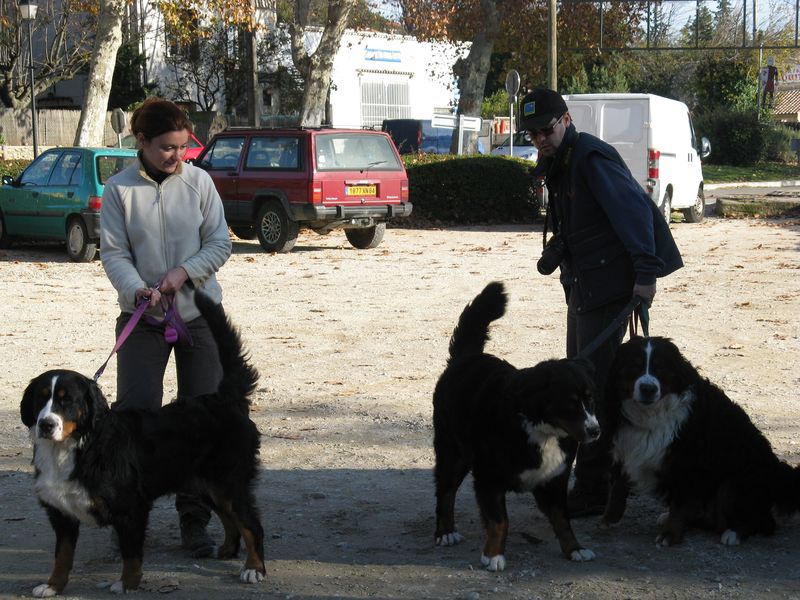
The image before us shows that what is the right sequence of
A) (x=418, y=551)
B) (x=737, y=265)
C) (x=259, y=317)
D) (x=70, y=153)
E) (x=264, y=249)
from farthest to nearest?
(x=264, y=249) < (x=70, y=153) < (x=737, y=265) < (x=259, y=317) < (x=418, y=551)

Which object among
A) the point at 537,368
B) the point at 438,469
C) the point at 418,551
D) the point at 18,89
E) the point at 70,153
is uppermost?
the point at 18,89

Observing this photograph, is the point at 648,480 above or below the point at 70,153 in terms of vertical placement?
below

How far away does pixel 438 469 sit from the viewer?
5.25m

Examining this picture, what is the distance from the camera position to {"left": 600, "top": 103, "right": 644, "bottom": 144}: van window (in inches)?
814

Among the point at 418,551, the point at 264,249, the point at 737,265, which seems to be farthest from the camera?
the point at 264,249

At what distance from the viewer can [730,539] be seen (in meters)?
5.08

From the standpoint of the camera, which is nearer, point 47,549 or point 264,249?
point 47,549

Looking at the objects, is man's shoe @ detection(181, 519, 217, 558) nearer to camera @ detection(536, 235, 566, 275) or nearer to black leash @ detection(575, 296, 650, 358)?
black leash @ detection(575, 296, 650, 358)

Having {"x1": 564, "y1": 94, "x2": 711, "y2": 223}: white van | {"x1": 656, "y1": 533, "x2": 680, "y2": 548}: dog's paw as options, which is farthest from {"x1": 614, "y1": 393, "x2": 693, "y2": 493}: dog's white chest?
{"x1": 564, "y1": 94, "x2": 711, "y2": 223}: white van

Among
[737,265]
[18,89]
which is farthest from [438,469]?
[18,89]

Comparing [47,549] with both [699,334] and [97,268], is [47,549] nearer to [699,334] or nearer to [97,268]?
[699,334]

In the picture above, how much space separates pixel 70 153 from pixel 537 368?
45.7ft

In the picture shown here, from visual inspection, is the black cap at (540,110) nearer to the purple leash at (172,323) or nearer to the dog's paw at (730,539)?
the purple leash at (172,323)

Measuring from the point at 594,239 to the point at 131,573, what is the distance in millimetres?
2645
